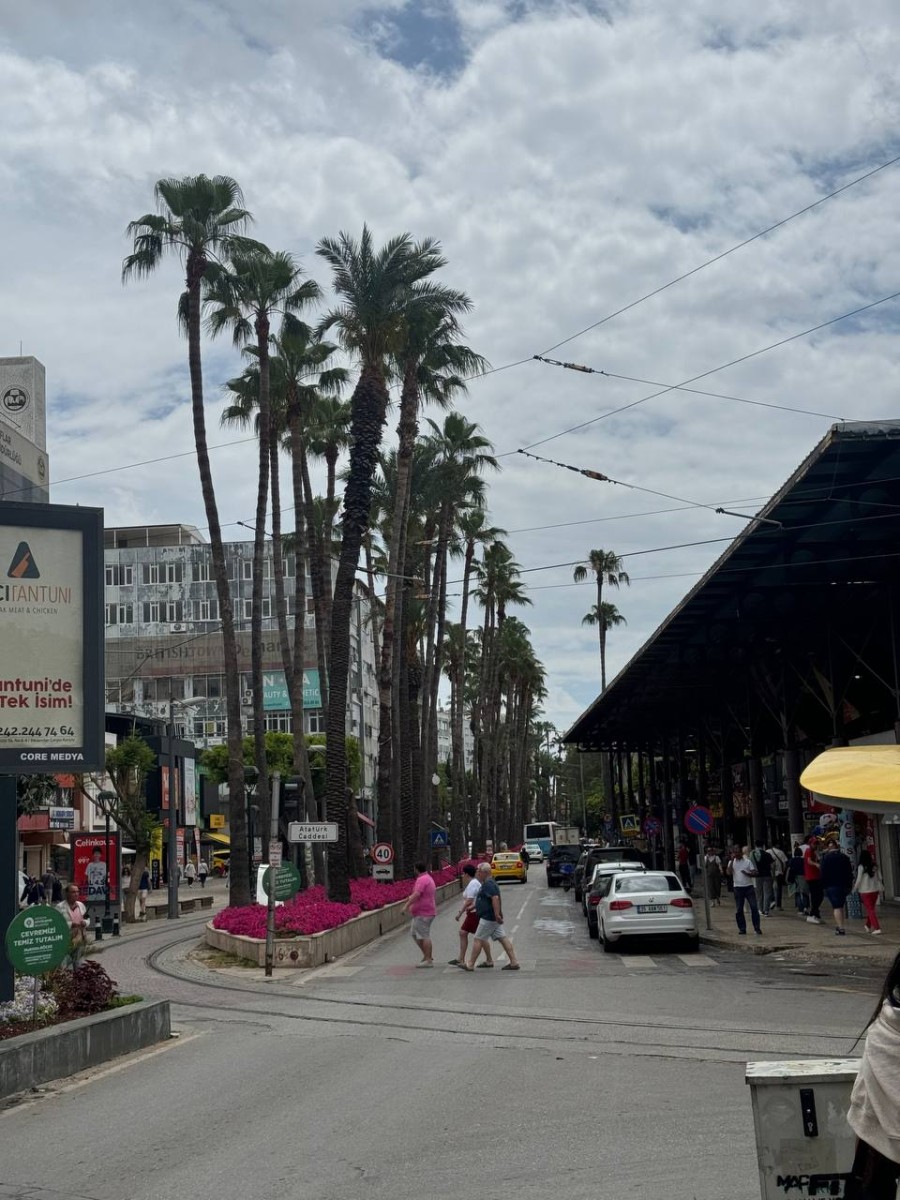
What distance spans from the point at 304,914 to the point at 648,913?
21.6ft

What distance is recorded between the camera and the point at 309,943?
23.0 m

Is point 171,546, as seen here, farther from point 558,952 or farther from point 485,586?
point 558,952

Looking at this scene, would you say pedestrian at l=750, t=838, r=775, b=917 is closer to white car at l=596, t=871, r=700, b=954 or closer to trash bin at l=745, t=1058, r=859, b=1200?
white car at l=596, t=871, r=700, b=954

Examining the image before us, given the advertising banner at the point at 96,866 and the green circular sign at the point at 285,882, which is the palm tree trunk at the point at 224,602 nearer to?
the advertising banner at the point at 96,866

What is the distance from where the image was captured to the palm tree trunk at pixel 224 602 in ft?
104

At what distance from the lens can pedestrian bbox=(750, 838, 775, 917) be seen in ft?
98.1

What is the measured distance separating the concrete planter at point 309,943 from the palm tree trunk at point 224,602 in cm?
367

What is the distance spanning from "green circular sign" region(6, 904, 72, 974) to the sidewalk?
11.9 m

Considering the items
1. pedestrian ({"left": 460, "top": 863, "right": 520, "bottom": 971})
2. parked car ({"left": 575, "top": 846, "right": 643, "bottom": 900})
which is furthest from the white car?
parked car ({"left": 575, "top": 846, "right": 643, "bottom": 900})

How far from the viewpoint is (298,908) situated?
87.9 feet

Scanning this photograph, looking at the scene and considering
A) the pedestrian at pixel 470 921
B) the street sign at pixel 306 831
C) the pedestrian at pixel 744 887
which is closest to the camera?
the pedestrian at pixel 470 921

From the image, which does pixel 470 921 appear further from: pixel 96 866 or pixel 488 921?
pixel 96 866

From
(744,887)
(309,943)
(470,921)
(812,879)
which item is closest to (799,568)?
(812,879)

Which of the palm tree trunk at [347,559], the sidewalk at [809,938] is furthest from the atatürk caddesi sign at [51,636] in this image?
the palm tree trunk at [347,559]
